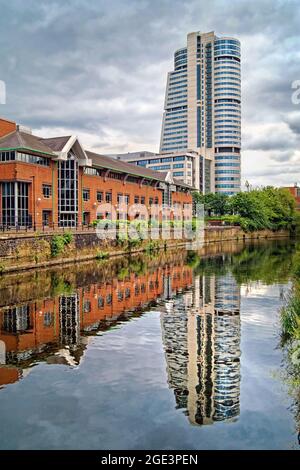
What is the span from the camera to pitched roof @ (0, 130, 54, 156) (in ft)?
149

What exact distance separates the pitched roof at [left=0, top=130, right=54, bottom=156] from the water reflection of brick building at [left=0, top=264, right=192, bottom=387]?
21944 mm

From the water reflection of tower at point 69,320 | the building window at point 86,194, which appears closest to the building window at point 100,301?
the water reflection of tower at point 69,320

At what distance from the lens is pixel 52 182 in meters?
50.8

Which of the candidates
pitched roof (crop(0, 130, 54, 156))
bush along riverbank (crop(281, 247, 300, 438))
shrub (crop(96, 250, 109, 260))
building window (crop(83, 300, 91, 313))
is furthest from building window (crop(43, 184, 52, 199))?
bush along riverbank (crop(281, 247, 300, 438))

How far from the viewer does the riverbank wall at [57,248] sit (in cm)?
3210

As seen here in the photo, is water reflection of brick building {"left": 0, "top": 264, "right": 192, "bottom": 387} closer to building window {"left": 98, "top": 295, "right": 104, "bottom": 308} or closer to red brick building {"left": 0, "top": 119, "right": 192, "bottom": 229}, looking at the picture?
building window {"left": 98, "top": 295, "right": 104, "bottom": 308}

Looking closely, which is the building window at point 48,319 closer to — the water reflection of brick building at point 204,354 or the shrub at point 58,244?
the water reflection of brick building at point 204,354

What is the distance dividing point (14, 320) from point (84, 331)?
3.55 meters

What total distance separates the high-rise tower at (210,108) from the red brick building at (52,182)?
12003cm

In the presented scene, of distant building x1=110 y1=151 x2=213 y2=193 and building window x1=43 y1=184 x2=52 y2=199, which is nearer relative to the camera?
building window x1=43 y1=184 x2=52 y2=199

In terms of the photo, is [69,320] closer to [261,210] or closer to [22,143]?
[22,143]

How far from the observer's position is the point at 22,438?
28.6 feet
